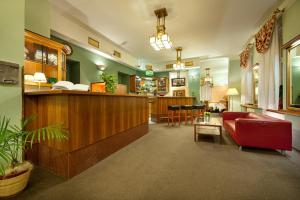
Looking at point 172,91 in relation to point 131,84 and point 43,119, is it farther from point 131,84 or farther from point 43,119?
point 43,119

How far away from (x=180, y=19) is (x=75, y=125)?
12.9 ft

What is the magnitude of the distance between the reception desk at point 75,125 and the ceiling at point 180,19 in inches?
101

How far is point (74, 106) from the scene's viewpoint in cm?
183

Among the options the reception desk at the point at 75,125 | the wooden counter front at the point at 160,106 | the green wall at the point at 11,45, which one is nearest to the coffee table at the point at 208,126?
the reception desk at the point at 75,125

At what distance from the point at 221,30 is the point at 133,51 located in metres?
4.05

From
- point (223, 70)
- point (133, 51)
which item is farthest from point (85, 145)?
point (223, 70)

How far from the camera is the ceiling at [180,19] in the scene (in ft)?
11.0

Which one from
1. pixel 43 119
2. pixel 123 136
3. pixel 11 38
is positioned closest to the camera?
pixel 11 38

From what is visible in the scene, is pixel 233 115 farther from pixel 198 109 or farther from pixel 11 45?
pixel 11 45

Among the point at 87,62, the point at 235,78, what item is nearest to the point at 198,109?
the point at 235,78

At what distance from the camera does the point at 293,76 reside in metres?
2.97

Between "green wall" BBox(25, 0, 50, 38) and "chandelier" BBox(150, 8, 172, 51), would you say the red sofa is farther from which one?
"green wall" BBox(25, 0, 50, 38)

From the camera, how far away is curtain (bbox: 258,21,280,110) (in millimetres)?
3281

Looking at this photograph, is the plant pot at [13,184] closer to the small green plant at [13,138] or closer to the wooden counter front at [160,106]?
the small green plant at [13,138]
